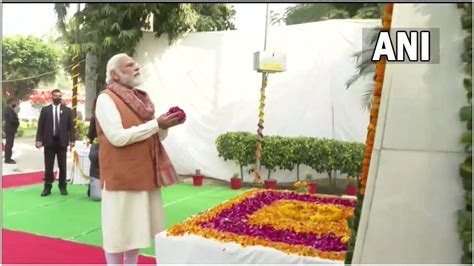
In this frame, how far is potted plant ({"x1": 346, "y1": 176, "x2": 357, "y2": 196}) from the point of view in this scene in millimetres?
6995

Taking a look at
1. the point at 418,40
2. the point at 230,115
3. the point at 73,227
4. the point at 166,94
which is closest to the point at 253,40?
the point at 230,115

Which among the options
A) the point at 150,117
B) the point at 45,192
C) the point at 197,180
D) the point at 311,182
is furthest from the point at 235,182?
the point at 150,117

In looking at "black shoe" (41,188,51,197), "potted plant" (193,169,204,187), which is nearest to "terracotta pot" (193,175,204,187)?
"potted plant" (193,169,204,187)

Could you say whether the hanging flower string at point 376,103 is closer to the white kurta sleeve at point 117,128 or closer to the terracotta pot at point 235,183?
the white kurta sleeve at point 117,128

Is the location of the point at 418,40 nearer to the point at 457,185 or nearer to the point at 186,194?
the point at 457,185

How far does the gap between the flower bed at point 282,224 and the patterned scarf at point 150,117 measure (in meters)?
0.33

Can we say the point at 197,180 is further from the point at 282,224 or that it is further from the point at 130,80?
the point at 130,80

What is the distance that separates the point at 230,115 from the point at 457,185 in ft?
21.8

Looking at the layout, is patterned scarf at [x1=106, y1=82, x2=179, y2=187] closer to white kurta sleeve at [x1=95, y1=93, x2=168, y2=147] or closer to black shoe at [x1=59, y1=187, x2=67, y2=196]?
white kurta sleeve at [x1=95, y1=93, x2=168, y2=147]

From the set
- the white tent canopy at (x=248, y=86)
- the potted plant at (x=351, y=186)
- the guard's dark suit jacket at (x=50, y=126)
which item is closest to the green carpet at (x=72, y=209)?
the guard's dark suit jacket at (x=50, y=126)

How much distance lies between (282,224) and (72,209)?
11.1 feet

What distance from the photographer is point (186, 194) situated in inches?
274

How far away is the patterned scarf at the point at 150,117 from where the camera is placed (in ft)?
8.82

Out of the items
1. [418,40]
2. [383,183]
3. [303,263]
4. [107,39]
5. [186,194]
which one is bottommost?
[186,194]
